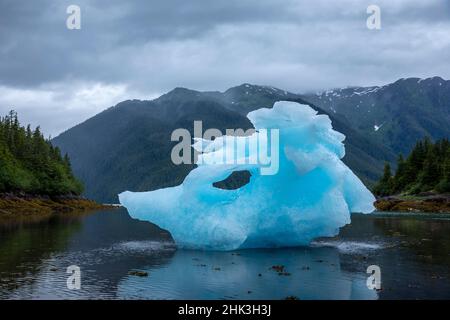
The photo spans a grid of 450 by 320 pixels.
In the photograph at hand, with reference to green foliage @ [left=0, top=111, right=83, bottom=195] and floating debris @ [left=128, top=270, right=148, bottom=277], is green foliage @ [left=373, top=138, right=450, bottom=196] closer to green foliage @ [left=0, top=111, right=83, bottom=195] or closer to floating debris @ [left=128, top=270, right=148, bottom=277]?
green foliage @ [left=0, top=111, right=83, bottom=195]

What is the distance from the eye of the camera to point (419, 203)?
106750 millimetres

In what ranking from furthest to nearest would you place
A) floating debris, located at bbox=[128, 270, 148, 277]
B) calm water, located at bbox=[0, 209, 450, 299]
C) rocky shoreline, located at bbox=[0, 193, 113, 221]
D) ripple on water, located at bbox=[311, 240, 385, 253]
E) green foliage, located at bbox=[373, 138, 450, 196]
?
green foliage, located at bbox=[373, 138, 450, 196]
rocky shoreline, located at bbox=[0, 193, 113, 221]
ripple on water, located at bbox=[311, 240, 385, 253]
floating debris, located at bbox=[128, 270, 148, 277]
calm water, located at bbox=[0, 209, 450, 299]

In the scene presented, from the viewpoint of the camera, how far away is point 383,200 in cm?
12144

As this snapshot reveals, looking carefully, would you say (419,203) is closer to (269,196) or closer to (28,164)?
(269,196)

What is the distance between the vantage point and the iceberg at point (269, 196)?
38.0 meters

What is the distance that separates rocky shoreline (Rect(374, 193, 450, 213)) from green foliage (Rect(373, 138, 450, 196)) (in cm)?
385

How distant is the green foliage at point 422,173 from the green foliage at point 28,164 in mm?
80317

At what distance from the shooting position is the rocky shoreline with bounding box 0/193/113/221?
288 ft

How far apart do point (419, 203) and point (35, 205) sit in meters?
74.8

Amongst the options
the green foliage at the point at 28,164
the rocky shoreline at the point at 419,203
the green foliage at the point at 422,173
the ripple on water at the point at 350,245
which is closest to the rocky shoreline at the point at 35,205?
the green foliage at the point at 28,164

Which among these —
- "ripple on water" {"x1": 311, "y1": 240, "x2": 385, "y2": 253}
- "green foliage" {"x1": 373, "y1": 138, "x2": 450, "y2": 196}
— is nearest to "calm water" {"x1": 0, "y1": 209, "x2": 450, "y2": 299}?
"ripple on water" {"x1": 311, "y1": 240, "x2": 385, "y2": 253}
